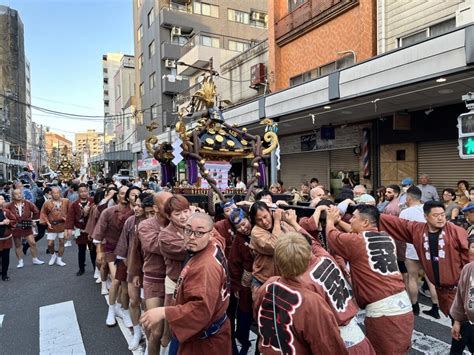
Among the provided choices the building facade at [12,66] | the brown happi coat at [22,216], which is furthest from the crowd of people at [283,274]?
the building facade at [12,66]

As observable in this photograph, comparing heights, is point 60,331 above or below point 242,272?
below

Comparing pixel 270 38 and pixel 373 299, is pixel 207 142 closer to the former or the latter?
pixel 373 299

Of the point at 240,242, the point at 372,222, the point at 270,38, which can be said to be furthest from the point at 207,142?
the point at 270,38

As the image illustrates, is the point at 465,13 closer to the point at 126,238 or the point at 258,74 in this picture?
the point at 258,74

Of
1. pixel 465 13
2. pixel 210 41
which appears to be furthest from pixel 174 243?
pixel 210 41

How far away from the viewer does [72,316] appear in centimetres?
541

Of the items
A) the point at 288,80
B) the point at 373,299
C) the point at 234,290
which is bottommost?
the point at 234,290

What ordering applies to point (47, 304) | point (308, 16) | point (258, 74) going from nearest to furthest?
1. point (47, 304)
2. point (308, 16)
3. point (258, 74)

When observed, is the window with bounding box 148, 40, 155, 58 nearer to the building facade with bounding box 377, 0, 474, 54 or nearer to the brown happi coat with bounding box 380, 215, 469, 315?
the building facade with bounding box 377, 0, 474, 54

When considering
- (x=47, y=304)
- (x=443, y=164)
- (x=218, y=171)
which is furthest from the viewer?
(x=443, y=164)

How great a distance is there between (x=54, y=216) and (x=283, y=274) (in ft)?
26.6

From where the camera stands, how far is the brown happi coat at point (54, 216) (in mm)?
8539

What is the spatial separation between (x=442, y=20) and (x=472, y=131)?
6382mm

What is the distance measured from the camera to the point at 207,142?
5309 millimetres
